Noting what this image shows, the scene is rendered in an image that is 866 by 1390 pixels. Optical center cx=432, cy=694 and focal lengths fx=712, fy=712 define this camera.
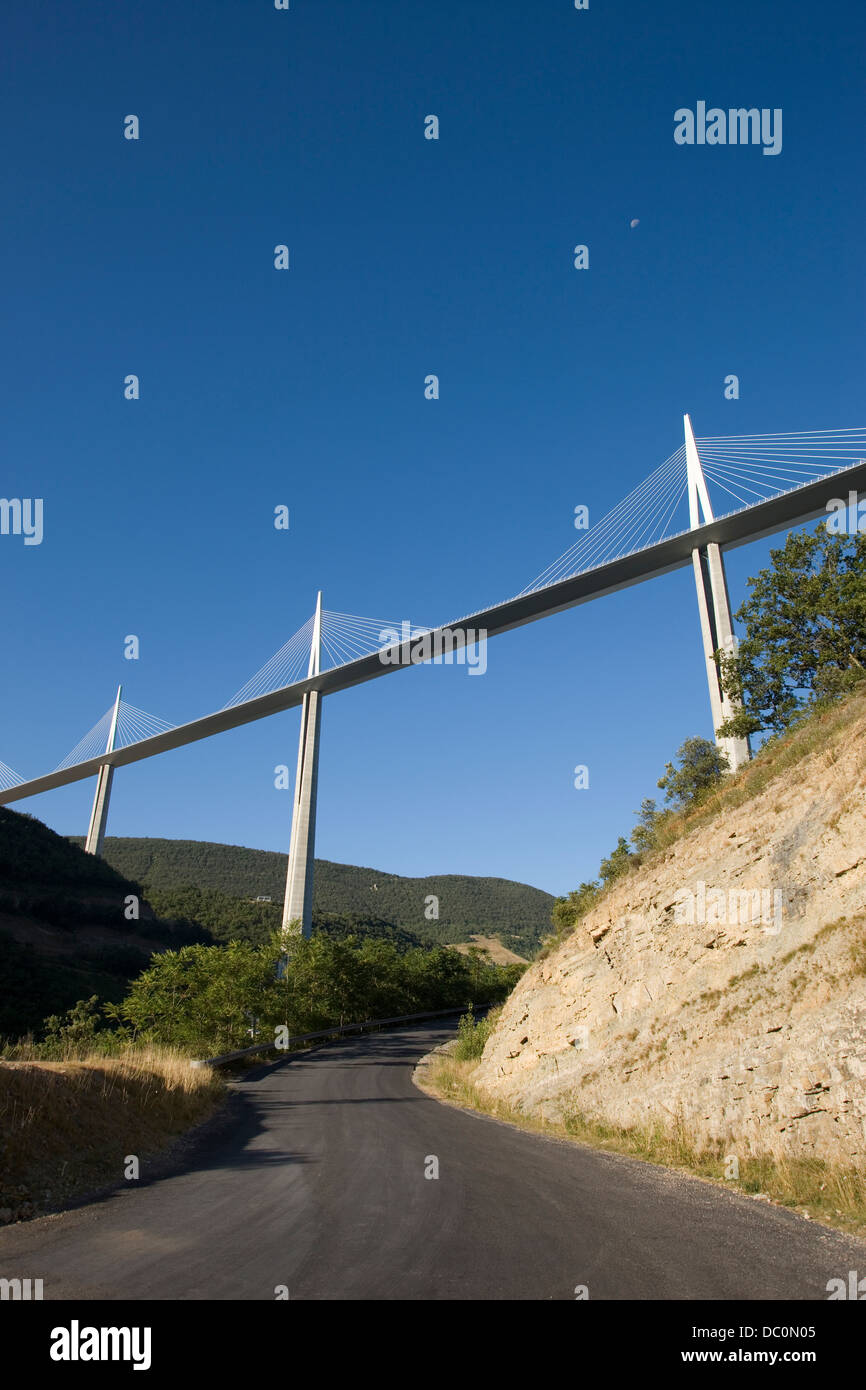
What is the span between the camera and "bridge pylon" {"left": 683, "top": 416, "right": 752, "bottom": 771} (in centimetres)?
3541

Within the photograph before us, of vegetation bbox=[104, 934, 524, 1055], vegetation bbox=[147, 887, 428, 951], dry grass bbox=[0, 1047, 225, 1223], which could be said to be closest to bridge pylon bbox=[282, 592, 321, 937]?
vegetation bbox=[104, 934, 524, 1055]

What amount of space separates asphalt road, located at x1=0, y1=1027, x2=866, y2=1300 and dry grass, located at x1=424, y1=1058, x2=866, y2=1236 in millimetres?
490

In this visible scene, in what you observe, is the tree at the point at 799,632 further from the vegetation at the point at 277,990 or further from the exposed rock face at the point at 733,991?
the vegetation at the point at 277,990

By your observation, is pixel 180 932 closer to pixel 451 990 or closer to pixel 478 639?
pixel 451 990

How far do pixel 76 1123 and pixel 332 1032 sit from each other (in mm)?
32264

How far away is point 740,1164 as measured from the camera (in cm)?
1085

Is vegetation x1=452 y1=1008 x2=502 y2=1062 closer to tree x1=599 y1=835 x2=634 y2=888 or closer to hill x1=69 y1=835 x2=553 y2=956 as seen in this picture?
tree x1=599 y1=835 x2=634 y2=888

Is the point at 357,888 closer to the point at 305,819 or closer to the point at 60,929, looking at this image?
the point at 60,929

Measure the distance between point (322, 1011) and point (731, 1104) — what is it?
34.7 metres

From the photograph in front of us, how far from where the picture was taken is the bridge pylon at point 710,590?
35406mm

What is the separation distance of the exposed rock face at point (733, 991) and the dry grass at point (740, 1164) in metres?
0.24
